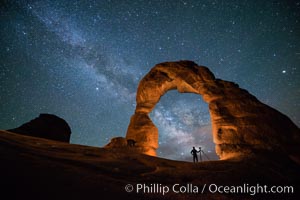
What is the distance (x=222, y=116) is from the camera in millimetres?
11891

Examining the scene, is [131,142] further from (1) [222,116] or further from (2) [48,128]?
(1) [222,116]

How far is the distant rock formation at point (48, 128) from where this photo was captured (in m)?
14.9

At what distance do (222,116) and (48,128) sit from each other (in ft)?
54.6

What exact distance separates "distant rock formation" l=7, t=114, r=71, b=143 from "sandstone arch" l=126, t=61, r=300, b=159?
7.00 meters

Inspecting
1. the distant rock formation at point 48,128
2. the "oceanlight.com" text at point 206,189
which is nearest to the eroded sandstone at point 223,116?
the "oceanlight.com" text at point 206,189

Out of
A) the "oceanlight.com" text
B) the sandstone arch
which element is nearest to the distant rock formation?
the sandstone arch

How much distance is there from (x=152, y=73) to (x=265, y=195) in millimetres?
14876

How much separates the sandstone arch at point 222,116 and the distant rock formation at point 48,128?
700cm

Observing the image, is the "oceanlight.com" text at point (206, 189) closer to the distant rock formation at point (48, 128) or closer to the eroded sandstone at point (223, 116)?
the eroded sandstone at point (223, 116)

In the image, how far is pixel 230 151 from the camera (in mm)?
10375

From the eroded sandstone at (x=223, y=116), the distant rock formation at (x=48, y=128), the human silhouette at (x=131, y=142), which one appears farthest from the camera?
the human silhouette at (x=131, y=142)

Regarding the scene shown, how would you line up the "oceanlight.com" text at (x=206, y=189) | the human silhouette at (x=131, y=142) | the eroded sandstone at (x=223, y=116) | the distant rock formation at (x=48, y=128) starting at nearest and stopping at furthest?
the "oceanlight.com" text at (x=206, y=189) < the eroded sandstone at (x=223, y=116) < the distant rock formation at (x=48, y=128) < the human silhouette at (x=131, y=142)

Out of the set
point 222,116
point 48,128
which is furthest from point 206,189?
point 48,128

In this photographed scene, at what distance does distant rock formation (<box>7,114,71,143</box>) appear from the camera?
14947 mm
